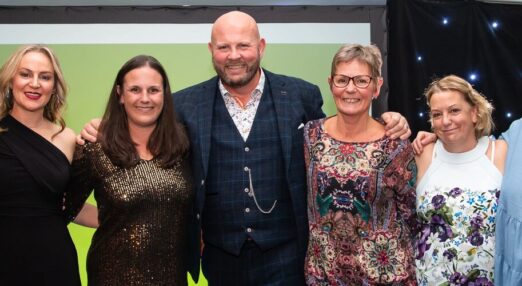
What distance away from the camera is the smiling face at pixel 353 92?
2.37 meters

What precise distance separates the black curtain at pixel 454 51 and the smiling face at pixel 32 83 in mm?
2418

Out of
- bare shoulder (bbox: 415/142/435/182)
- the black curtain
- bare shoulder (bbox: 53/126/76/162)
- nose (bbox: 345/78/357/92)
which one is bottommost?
bare shoulder (bbox: 415/142/435/182)

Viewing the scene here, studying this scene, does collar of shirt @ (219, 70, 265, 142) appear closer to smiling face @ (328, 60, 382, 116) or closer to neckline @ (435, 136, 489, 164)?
smiling face @ (328, 60, 382, 116)

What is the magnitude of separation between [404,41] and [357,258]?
216 cm

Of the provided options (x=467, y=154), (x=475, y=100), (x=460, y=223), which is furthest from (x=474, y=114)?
(x=460, y=223)

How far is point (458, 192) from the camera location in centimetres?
248

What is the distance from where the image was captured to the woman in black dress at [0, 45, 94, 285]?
2.24 meters

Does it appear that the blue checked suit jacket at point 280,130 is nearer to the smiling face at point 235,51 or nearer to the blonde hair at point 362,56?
the smiling face at point 235,51

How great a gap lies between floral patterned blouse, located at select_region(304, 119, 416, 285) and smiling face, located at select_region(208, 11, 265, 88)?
1.66ft

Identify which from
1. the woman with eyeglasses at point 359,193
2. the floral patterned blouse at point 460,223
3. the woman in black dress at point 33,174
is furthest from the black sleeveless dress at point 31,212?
the floral patterned blouse at point 460,223

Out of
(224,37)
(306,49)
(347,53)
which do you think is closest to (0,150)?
(224,37)

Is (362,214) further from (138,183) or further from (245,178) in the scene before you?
(138,183)

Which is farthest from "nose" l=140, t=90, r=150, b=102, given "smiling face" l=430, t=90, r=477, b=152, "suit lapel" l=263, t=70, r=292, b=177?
"smiling face" l=430, t=90, r=477, b=152

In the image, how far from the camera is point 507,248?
2.34m
